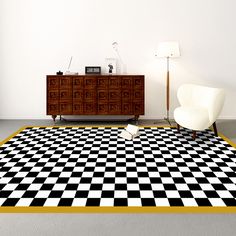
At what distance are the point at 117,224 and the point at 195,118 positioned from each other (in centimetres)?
262

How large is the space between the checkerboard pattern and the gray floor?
21cm

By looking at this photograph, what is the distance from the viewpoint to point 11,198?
2.86 m

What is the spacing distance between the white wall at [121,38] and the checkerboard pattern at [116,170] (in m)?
1.68

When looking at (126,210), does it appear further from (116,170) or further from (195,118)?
(195,118)

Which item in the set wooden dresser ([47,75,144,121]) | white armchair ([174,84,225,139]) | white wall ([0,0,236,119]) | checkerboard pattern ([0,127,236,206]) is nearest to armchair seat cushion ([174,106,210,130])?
white armchair ([174,84,225,139])

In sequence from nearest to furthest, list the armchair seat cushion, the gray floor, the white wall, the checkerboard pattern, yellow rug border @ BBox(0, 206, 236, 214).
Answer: the gray floor
yellow rug border @ BBox(0, 206, 236, 214)
the checkerboard pattern
the armchair seat cushion
the white wall

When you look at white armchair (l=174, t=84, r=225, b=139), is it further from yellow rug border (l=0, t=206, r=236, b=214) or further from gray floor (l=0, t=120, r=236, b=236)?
gray floor (l=0, t=120, r=236, b=236)

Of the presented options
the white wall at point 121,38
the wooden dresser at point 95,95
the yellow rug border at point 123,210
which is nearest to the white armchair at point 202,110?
the wooden dresser at point 95,95

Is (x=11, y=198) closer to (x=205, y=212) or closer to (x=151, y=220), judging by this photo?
(x=151, y=220)

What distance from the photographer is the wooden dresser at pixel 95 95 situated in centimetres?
590

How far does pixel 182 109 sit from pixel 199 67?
5.56 ft

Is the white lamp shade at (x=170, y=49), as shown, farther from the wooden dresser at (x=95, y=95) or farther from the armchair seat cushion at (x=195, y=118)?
the armchair seat cushion at (x=195, y=118)

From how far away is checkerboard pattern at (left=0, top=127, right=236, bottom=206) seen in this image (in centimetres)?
286

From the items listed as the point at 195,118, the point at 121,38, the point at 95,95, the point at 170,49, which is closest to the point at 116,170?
the point at 195,118
